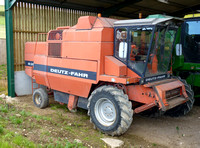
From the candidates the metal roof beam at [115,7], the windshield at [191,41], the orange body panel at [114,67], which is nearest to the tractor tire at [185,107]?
the windshield at [191,41]

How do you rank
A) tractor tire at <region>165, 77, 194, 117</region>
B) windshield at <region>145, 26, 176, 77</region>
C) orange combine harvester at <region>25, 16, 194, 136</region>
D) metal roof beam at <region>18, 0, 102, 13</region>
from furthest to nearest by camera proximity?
metal roof beam at <region>18, 0, 102, 13</region> < tractor tire at <region>165, 77, 194, 117</region> < windshield at <region>145, 26, 176, 77</region> < orange combine harvester at <region>25, 16, 194, 136</region>

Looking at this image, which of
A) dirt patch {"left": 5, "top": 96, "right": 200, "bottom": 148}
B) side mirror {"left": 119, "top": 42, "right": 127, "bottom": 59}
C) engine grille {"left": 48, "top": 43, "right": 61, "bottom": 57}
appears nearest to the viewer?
dirt patch {"left": 5, "top": 96, "right": 200, "bottom": 148}

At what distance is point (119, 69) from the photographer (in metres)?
5.41

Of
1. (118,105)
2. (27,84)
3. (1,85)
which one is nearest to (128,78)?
(118,105)

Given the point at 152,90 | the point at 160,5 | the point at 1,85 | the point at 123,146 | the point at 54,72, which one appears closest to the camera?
the point at 123,146

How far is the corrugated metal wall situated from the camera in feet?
29.5

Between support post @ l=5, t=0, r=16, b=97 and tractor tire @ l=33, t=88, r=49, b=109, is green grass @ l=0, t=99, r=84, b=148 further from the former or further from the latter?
support post @ l=5, t=0, r=16, b=97

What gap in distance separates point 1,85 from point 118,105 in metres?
7.29

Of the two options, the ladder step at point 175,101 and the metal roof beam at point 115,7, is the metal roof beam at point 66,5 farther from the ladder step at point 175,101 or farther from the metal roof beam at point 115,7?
the ladder step at point 175,101

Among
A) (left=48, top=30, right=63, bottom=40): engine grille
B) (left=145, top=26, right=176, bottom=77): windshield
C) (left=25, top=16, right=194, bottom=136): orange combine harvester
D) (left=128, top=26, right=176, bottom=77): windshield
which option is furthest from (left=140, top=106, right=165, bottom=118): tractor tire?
(left=48, top=30, right=63, bottom=40): engine grille

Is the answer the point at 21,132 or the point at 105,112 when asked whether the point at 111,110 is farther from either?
the point at 21,132

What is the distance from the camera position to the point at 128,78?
5223 millimetres

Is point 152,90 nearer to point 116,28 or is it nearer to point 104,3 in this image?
point 116,28

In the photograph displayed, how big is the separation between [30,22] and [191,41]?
6433 millimetres
